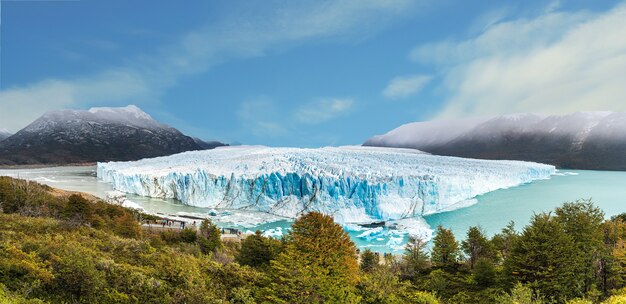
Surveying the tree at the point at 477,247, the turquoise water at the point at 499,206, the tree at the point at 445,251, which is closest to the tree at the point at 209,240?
the turquoise water at the point at 499,206

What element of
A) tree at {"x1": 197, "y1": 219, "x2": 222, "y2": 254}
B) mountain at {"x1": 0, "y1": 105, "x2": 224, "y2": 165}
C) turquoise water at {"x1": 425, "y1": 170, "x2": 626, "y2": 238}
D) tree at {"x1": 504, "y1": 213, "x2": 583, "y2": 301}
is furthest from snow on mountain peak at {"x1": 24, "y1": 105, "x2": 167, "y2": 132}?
tree at {"x1": 504, "y1": 213, "x2": 583, "y2": 301}

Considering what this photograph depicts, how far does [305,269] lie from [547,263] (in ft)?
28.0

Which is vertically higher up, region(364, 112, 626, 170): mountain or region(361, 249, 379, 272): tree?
region(364, 112, 626, 170): mountain

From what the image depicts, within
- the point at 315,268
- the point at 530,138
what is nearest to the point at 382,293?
the point at 315,268

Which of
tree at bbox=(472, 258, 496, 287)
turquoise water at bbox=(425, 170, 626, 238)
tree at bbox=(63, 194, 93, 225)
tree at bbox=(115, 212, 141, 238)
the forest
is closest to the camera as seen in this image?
the forest

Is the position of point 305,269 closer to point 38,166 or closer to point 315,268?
point 315,268

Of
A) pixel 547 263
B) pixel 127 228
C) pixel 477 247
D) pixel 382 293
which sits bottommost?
pixel 477 247

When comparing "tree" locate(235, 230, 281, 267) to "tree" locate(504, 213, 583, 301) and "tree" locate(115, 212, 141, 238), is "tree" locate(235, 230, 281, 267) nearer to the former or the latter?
"tree" locate(115, 212, 141, 238)

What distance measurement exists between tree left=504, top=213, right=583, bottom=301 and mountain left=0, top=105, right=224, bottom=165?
132m

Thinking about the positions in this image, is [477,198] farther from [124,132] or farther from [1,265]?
[124,132]

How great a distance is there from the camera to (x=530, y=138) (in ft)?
417

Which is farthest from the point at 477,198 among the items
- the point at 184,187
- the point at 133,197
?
the point at 133,197

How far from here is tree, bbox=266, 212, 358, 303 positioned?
8.76 meters

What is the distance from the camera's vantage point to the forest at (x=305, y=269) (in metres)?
8.12
